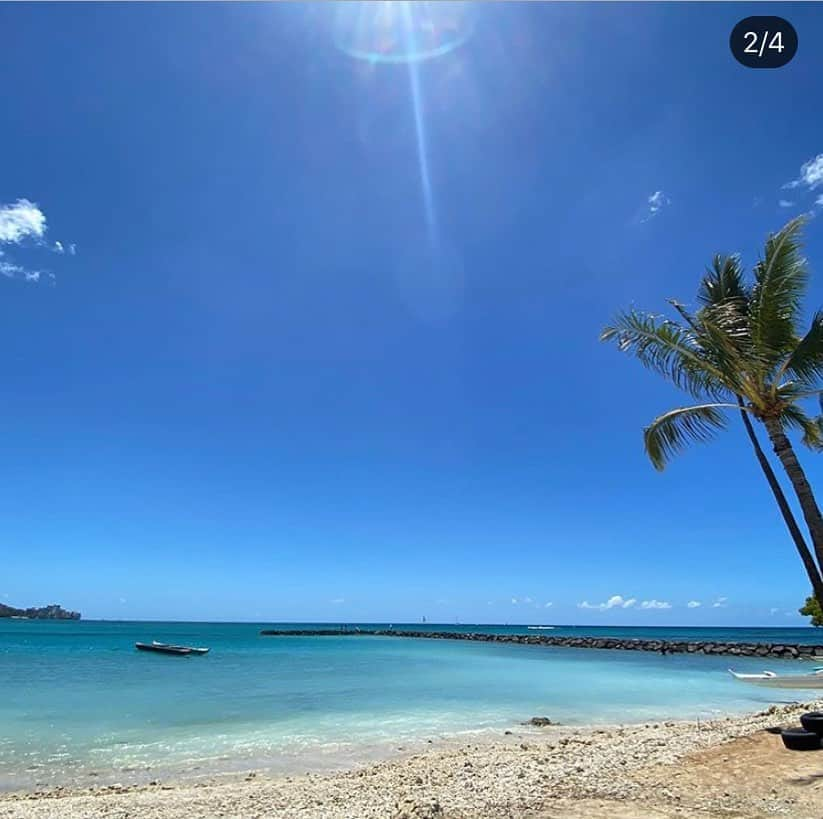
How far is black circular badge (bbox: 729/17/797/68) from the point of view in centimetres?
616

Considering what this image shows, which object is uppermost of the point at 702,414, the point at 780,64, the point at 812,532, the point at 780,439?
the point at 780,64

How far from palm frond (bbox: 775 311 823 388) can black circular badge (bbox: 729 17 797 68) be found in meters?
3.85

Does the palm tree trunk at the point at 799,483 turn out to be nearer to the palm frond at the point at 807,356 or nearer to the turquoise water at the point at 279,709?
the palm frond at the point at 807,356

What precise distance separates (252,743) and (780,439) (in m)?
10.5

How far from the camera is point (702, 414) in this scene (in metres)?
9.97

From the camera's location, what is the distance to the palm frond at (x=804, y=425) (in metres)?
10.2

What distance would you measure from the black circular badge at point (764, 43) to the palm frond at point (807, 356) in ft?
12.6

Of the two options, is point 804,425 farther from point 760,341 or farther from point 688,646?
point 688,646

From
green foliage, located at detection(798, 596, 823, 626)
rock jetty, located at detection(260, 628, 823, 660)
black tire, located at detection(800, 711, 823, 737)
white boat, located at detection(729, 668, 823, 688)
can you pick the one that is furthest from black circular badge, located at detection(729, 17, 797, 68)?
rock jetty, located at detection(260, 628, 823, 660)

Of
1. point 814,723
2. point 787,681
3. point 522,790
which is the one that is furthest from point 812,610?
point 522,790

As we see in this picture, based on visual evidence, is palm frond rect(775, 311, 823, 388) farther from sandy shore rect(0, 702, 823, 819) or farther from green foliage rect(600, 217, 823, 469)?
sandy shore rect(0, 702, 823, 819)

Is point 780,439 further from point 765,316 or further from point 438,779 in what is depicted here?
point 438,779

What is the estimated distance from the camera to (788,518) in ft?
30.1

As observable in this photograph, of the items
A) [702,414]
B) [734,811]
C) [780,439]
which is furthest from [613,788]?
[702,414]
